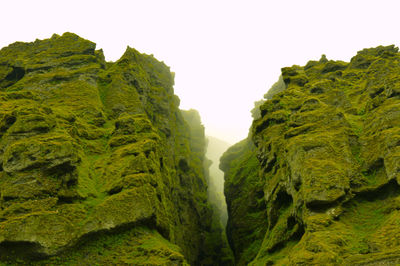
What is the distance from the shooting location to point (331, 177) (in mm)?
20531

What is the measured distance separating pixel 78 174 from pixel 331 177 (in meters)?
21.7

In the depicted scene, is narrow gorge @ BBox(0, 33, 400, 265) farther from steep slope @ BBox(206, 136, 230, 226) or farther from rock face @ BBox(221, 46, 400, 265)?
steep slope @ BBox(206, 136, 230, 226)

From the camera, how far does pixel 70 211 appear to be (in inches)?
770

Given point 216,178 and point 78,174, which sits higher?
point 78,174

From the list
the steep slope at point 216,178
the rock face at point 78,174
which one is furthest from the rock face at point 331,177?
the steep slope at point 216,178

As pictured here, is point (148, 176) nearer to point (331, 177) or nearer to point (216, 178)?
point (331, 177)

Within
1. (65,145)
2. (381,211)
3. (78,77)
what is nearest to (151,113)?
(78,77)

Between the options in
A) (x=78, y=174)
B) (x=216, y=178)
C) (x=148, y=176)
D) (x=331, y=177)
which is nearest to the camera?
(x=331, y=177)

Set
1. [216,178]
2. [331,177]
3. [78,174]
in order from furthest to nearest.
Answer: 1. [216,178]
2. [78,174]
3. [331,177]

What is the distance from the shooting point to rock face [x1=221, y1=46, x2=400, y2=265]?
53.1 feet

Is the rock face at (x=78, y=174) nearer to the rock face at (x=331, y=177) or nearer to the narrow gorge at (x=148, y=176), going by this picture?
the narrow gorge at (x=148, y=176)

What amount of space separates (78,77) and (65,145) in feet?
71.9

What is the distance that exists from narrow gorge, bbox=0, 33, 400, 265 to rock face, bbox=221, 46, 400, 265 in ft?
0.37

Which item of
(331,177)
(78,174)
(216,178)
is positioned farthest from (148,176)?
(216,178)
